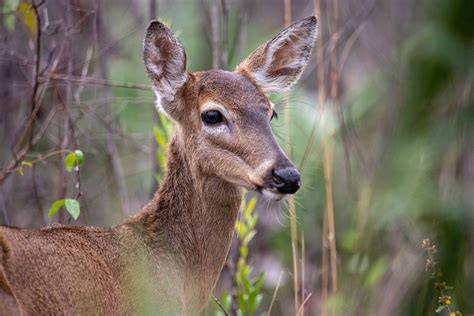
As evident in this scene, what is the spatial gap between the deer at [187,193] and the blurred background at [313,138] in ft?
1.51

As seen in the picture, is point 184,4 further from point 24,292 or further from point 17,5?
point 24,292

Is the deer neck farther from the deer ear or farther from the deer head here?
the deer ear

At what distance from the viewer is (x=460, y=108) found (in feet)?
6.98

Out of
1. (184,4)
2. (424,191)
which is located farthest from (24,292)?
(184,4)

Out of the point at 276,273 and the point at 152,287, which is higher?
the point at 152,287

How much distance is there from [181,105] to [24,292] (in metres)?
1.93

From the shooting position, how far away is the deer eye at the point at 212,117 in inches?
182

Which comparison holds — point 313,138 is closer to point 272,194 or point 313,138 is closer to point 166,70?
point 166,70

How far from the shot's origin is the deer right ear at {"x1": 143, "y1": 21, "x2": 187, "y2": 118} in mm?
4848

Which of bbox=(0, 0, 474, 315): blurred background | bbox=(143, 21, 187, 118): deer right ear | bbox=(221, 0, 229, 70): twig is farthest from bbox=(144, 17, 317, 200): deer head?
bbox=(221, 0, 229, 70): twig

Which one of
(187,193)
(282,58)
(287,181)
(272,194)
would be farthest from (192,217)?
(282,58)

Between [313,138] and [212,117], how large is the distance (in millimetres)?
3510

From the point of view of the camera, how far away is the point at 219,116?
15.1ft

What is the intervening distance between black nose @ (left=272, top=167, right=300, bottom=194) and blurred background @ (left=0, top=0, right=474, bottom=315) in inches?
12.3
